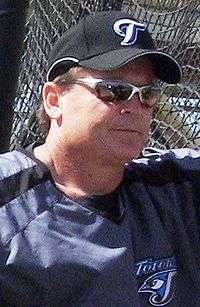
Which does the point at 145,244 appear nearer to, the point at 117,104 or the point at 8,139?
the point at 117,104

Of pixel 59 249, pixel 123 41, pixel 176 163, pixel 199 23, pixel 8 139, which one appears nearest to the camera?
pixel 59 249

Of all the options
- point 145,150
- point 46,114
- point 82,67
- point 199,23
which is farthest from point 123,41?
point 199,23

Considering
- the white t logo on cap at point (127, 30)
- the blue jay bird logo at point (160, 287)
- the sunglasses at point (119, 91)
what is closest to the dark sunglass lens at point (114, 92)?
the sunglasses at point (119, 91)

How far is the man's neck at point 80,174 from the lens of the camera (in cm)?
200

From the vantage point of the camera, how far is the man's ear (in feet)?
6.72

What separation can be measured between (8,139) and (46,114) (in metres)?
0.53

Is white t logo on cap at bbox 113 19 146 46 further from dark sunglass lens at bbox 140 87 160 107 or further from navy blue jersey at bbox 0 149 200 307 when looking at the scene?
navy blue jersey at bbox 0 149 200 307

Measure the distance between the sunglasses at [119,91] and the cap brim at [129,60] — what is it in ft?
0.11

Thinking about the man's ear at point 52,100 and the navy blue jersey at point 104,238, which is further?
the man's ear at point 52,100

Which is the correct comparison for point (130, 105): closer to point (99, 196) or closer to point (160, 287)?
Answer: point (99, 196)

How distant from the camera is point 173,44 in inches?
119

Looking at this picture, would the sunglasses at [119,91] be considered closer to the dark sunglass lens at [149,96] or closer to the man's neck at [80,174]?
the dark sunglass lens at [149,96]

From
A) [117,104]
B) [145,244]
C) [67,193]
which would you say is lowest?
[145,244]

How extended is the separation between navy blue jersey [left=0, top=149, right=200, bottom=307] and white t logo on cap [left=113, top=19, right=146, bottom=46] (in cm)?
32
